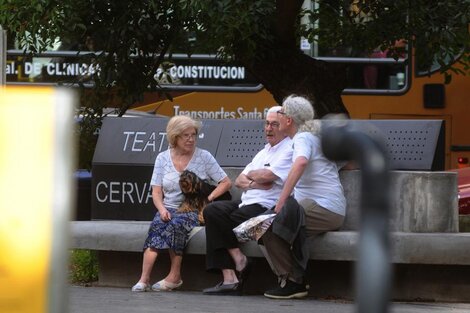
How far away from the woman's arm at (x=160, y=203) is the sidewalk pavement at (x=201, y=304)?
1.89ft

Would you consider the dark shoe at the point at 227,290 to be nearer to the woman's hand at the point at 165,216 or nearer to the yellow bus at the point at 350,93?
the woman's hand at the point at 165,216

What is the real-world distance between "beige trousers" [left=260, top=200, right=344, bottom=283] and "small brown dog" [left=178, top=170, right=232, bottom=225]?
0.74m

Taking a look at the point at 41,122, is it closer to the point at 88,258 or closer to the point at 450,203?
the point at 450,203

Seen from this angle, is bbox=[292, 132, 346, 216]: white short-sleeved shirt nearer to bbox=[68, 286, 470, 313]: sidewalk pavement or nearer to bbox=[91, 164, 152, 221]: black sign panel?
bbox=[68, 286, 470, 313]: sidewalk pavement

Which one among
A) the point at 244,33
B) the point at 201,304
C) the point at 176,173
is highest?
the point at 244,33

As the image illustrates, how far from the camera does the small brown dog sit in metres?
9.16

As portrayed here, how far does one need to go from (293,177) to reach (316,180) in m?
0.24

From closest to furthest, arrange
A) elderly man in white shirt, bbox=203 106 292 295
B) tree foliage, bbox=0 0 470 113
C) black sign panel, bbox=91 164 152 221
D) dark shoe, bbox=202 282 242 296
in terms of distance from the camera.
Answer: elderly man in white shirt, bbox=203 106 292 295 → dark shoe, bbox=202 282 242 296 → tree foliage, bbox=0 0 470 113 → black sign panel, bbox=91 164 152 221

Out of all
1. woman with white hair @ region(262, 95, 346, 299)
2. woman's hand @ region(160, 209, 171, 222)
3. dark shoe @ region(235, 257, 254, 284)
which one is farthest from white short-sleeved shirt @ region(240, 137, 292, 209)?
woman's hand @ region(160, 209, 171, 222)

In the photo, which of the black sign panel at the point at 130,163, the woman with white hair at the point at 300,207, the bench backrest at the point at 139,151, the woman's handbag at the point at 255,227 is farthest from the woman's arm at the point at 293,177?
the black sign panel at the point at 130,163

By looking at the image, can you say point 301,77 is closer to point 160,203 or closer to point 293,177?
point 160,203

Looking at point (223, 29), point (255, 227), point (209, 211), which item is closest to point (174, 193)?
point (209, 211)

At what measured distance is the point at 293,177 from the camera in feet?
27.8

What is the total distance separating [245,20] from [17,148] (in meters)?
6.65
